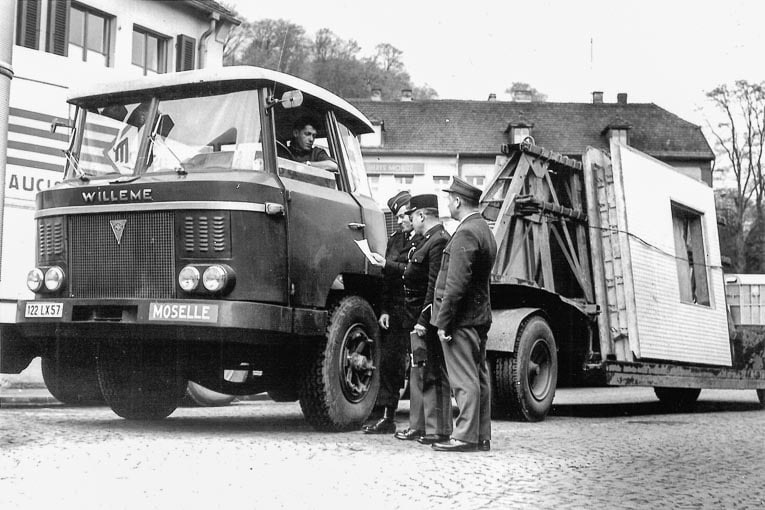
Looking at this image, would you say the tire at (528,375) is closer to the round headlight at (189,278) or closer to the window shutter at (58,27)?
the round headlight at (189,278)

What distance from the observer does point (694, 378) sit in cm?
1210

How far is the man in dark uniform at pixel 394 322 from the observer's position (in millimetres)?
8211

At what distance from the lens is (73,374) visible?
8.45 metres

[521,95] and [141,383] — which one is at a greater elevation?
[521,95]

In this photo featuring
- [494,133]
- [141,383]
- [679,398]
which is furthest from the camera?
[494,133]

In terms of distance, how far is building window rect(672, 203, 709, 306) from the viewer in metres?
12.2

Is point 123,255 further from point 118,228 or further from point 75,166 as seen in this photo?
point 75,166

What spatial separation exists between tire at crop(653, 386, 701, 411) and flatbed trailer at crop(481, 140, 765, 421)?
1.37 meters

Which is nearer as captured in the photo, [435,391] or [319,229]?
[435,391]

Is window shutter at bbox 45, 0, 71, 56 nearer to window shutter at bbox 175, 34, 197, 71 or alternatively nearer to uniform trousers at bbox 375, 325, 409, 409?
window shutter at bbox 175, 34, 197, 71

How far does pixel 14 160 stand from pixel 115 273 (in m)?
6.20

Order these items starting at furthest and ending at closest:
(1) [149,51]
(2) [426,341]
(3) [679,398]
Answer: (1) [149,51] → (3) [679,398] → (2) [426,341]

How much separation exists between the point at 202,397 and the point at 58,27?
12.2 meters

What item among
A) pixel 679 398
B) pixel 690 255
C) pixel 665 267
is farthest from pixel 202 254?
pixel 679 398
